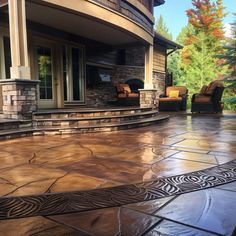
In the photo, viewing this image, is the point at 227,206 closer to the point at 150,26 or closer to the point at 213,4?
the point at 150,26

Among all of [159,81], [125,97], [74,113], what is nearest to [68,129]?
[74,113]

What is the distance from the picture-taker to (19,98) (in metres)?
4.06

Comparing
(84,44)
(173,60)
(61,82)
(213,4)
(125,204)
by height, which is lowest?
(125,204)

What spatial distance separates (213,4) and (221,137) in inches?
605

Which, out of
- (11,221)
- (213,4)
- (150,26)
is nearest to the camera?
(11,221)

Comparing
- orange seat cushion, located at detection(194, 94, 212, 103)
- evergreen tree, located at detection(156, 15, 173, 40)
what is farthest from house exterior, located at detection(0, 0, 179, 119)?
evergreen tree, located at detection(156, 15, 173, 40)

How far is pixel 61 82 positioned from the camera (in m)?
6.87

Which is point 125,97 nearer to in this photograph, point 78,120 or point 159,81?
point 159,81

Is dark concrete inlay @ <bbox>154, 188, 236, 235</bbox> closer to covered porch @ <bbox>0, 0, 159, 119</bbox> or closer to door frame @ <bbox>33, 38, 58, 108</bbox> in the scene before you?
covered porch @ <bbox>0, 0, 159, 119</bbox>

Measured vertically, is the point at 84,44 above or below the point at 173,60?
below

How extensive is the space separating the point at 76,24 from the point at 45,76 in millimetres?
1591

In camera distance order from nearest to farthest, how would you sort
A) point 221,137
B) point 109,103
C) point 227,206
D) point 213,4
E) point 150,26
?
1. point 227,206
2. point 221,137
3. point 150,26
4. point 109,103
5. point 213,4

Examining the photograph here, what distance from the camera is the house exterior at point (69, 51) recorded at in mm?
4082

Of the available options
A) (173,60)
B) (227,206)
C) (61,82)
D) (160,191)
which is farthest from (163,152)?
(173,60)
